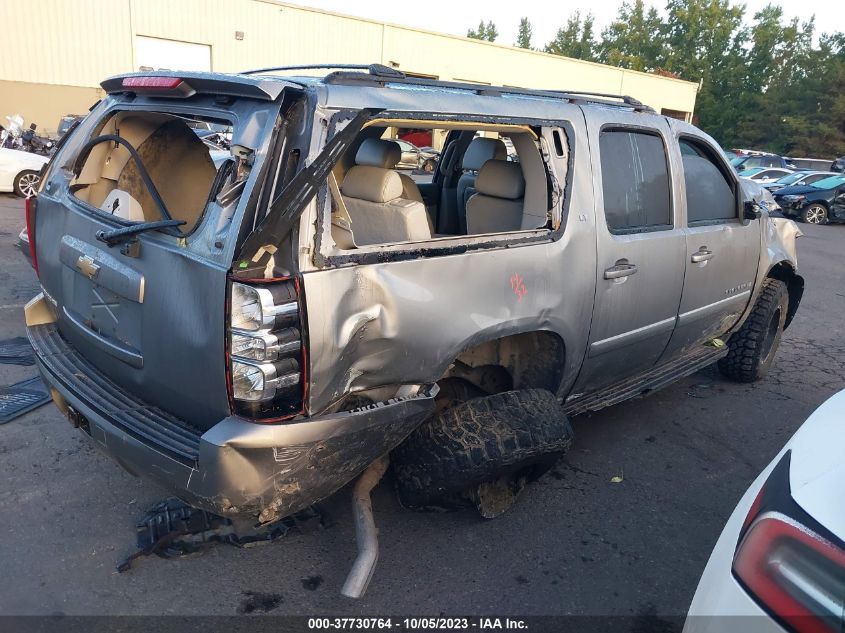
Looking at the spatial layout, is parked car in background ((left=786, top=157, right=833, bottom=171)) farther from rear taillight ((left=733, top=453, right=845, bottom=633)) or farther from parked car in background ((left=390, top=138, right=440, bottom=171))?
rear taillight ((left=733, top=453, right=845, bottom=633))

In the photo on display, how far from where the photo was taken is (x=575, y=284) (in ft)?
10.3

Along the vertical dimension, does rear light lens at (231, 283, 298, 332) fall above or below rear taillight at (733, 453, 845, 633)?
above

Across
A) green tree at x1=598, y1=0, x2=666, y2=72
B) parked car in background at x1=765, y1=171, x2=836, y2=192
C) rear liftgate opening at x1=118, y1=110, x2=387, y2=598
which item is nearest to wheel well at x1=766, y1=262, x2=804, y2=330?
rear liftgate opening at x1=118, y1=110, x2=387, y2=598

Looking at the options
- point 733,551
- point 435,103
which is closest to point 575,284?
point 435,103

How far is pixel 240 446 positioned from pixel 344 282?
629 millimetres

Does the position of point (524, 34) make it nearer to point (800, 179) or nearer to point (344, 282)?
point (800, 179)

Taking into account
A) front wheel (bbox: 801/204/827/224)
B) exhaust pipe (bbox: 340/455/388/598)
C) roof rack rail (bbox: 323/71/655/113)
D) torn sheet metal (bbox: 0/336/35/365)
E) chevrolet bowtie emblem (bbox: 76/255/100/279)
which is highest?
roof rack rail (bbox: 323/71/655/113)

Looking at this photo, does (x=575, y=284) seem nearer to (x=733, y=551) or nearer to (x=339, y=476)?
(x=339, y=476)

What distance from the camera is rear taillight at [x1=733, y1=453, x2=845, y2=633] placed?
130 centimetres

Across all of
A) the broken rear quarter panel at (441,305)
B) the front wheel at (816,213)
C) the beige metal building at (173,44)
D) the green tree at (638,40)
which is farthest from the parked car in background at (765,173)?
the green tree at (638,40)

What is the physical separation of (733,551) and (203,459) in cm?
157

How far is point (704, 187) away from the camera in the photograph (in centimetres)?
419

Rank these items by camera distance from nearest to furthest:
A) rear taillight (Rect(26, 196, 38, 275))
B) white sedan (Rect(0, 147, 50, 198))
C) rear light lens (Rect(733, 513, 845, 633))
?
rear light lens (Rect(733, 513, 845, 633)), rear taillight (Rect(26, 196, 38, 275)), white sedan (Rect(0, 147, 50, 198))

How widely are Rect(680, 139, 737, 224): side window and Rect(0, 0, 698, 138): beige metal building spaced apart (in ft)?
70.2
